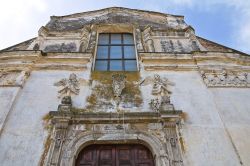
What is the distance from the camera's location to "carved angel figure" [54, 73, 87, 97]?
293 inches

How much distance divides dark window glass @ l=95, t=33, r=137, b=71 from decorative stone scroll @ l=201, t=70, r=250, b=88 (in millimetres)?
2236

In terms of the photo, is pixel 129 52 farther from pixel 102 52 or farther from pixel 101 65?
pixel 101 65

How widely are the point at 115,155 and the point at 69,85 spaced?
8.15 feet

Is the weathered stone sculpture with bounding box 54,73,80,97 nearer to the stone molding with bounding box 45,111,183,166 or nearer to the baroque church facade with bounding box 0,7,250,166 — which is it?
the baroque church facade with bounding box 0,7,250,166

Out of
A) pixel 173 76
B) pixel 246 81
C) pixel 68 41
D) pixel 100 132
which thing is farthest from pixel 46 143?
pixel 246 81

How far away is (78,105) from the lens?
711cm

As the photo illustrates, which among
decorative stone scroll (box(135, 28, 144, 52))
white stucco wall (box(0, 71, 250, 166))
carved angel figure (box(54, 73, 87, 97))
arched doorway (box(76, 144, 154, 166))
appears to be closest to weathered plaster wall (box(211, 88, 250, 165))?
white stucco wall (box(0, 71, 250, 166))

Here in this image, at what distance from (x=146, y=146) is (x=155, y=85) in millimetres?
1978

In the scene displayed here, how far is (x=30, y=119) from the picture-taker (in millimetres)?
6691

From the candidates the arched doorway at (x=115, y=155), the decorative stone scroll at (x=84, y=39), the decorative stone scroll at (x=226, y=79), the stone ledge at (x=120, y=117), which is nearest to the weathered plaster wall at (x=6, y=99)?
the stone ledge at (x=120, y=117)

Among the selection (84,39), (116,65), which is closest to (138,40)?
(116,65)

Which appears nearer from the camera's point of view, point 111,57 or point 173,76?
point 173,76

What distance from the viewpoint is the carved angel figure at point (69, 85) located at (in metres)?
7.44

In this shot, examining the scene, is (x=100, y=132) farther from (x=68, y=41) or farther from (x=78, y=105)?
(x=68, y=41)
